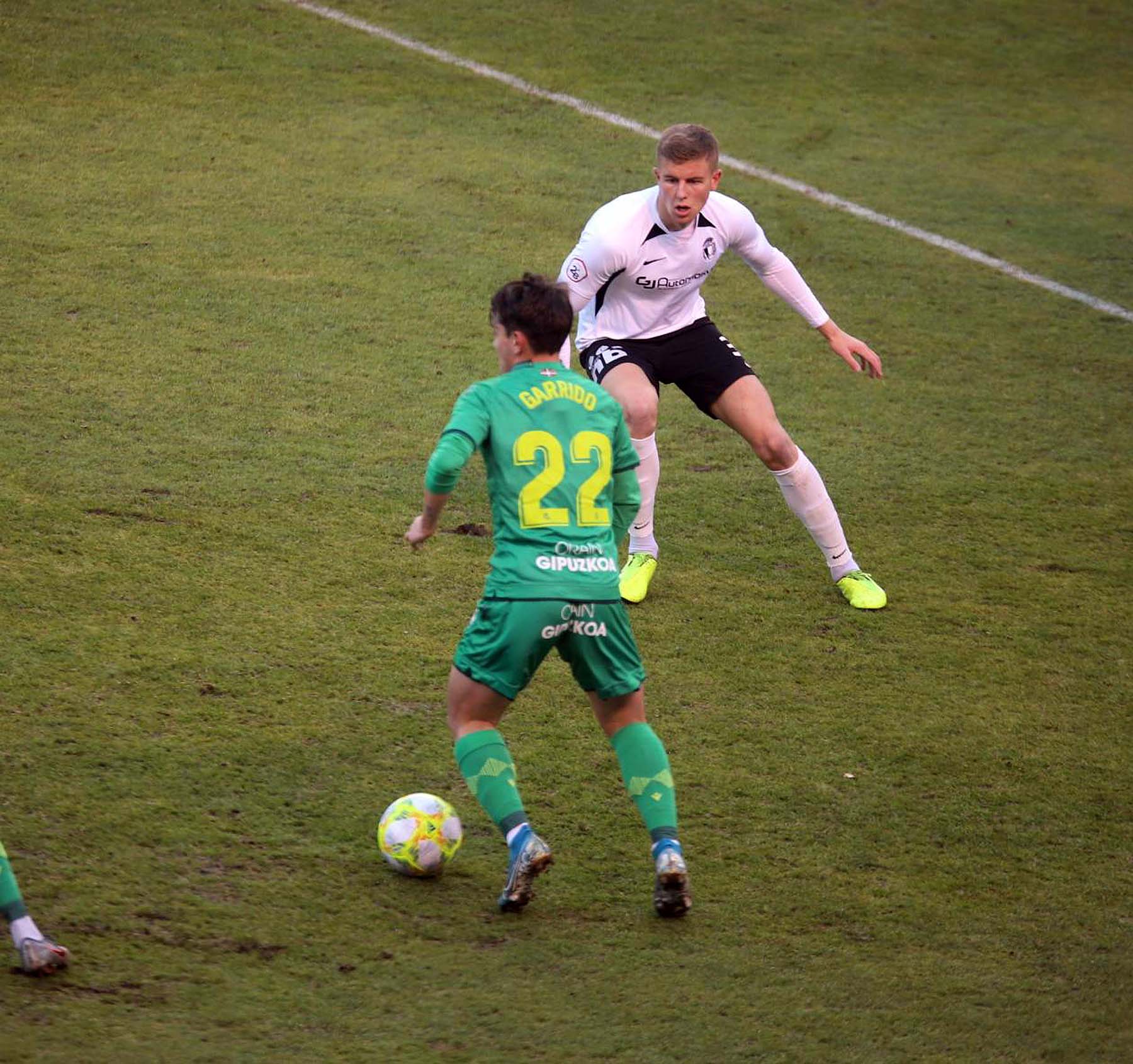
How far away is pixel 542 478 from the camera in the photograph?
4.07 meters

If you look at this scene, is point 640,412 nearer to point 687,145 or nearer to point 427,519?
point 687,145

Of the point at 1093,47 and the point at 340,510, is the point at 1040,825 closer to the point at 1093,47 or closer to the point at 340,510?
the point at 340,510

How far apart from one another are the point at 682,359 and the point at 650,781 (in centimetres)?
249

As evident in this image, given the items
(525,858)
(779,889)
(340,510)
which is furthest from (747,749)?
(340,510)

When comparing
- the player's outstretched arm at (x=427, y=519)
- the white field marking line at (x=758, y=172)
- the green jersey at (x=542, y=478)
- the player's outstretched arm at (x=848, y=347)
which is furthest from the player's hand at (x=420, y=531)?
the white field marking line at (x=758, y=172)

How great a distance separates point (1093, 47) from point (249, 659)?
12.4 metres

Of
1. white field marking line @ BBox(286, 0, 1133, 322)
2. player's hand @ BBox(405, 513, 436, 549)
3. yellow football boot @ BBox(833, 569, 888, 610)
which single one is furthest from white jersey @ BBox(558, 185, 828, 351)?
white field marking line @ BBox(286, 0, 1133, 322)

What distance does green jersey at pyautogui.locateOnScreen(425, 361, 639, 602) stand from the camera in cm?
405

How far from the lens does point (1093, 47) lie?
14.6 m

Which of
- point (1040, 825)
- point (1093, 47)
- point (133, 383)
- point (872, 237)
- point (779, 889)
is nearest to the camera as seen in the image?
point (779, 889)

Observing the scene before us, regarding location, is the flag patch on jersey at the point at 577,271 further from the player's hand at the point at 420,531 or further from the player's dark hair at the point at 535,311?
the player's hand at the point at 420,531

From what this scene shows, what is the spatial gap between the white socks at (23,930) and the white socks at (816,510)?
11.9 feet

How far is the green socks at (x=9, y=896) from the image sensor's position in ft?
11.7

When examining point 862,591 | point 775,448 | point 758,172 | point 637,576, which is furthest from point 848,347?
point 758,172
